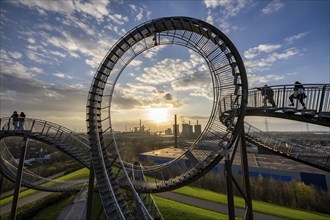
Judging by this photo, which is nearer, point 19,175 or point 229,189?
point 229,189

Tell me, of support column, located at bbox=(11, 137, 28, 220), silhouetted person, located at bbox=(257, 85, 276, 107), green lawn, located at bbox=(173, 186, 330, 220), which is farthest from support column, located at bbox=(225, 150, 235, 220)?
green lawn, located at bbox=(173, 186, 330, 220)

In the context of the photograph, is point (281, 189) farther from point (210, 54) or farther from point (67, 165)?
point (67, 165)

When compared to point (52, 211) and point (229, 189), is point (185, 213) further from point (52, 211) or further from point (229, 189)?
point (52, 211)

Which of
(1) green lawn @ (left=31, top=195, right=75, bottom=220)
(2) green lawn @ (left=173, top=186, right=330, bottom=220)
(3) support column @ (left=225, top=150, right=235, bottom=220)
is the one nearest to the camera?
(3) support column @ (left=225, top=150, right=235, bottom=220)

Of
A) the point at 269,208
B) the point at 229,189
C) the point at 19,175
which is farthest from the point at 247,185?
the point at 19,175

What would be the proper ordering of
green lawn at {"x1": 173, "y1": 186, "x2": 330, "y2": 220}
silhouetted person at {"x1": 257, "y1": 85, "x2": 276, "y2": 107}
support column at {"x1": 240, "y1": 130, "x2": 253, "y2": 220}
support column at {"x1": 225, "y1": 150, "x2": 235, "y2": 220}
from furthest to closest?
green lawn at {"x1": 173, "y1": 186, "x2": 330, "y2": 220}, support column at {"x1": 240, "y1": 130, "x2": 253, "y2": 220}, silhouetted person at {"x1": 257, "y1": 85, "x2": 276, "y2": 107}, support column at {"x1": 225, "y1": 150, "x2": 235, "y2": 220}

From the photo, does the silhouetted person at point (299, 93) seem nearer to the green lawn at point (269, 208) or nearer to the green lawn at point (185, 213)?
the green lawn at point (185, 213)

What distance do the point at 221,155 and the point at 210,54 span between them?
4996 mm

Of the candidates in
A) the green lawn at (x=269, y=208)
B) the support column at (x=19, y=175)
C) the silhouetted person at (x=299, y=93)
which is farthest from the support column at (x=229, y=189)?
the green lawn at (x=269, y=208)

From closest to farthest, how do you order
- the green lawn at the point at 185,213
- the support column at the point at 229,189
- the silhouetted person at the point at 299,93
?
the support column at the point at 229,189
the silhouetted person at the point at 299,93
the green lawn at the point at 185,213

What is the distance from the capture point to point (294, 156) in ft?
37.0

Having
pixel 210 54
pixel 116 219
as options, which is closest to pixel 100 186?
pixel 116 219

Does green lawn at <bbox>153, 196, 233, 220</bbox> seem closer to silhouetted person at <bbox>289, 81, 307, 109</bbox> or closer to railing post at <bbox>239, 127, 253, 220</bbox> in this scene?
railing post at <bbox>239, 127, 253, 220</bbox>

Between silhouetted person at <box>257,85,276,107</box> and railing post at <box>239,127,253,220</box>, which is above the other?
silhouetted person at <box>257,85,276,107</box>
